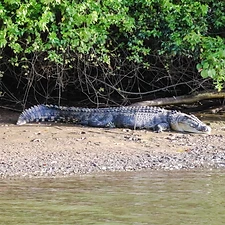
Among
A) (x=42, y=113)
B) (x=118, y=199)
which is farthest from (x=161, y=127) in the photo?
(x=118, y=199)

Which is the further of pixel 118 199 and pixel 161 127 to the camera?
pixel 161 127

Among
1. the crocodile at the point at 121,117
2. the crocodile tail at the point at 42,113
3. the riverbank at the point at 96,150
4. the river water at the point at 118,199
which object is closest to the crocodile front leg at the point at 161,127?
the crocodile at the point at 121,117

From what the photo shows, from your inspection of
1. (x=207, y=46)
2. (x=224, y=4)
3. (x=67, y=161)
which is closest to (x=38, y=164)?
(x=67, y=161)

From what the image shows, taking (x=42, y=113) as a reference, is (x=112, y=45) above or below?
above

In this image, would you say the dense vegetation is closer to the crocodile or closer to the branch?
the branch

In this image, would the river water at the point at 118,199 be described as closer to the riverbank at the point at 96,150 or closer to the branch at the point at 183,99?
the riverbank at the point at 96,150

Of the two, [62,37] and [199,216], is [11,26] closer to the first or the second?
[62,37]

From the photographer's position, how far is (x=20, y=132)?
954 centimetres

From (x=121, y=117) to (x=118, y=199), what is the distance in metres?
4.52

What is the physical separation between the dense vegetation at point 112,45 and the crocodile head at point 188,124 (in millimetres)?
658

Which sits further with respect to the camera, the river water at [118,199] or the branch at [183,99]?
the branch at [183,99]

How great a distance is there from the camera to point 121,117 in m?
10.4

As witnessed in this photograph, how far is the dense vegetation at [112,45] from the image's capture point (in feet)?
30.6

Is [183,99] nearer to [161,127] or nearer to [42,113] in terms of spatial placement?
[161,127]
